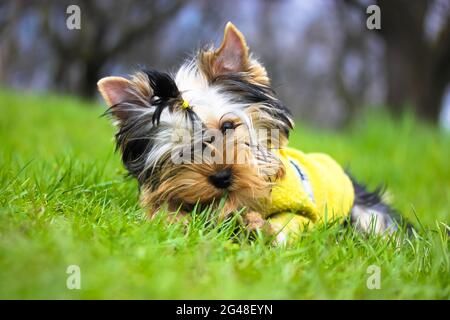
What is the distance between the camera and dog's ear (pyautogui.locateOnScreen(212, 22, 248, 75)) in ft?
12.1

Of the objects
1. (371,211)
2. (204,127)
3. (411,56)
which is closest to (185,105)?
(204,127)

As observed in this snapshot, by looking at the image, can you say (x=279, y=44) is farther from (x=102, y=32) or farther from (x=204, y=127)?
(x=204, y=127)

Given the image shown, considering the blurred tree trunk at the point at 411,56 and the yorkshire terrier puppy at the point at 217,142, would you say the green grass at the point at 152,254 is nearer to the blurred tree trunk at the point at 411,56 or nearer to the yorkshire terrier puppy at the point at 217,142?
the yorkshire terrier puppy at the point at 217,142

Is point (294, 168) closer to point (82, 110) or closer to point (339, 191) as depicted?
point (339, 191)

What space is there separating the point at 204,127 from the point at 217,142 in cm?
14

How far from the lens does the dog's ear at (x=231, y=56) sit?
3.70 m

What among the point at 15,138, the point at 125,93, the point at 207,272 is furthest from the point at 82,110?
the point at 207,272

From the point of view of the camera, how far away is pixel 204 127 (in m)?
3.41

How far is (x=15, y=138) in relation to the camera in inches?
294

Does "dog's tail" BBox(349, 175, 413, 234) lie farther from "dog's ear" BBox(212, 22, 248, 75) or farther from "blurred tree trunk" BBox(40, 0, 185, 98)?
"blurred tree trunk" BBox(40, 0, 185, 98)

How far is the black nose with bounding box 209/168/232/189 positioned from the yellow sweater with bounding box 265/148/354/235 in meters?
0.42

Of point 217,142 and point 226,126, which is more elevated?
point 226,126
